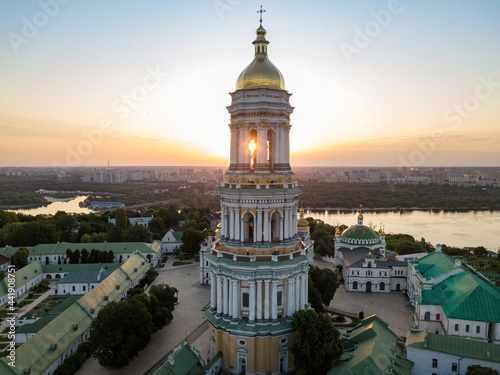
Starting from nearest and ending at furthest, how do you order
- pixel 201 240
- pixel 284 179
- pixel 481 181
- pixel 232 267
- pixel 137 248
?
pixel 232 267 < pixel 284 179 < pixel 137 248 < pixel 201 240 < pixel 481 181

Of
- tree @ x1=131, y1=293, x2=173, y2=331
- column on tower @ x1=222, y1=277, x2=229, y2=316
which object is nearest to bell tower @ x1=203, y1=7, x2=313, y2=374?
column on tower @ x1=222, y1=277, x2=229, y2=316

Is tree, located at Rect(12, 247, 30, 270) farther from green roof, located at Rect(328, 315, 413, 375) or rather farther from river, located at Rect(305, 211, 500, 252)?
river, located at Rect(305, 211, 500, 252)

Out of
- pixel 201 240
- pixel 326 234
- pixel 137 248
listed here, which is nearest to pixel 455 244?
pixel 326 234

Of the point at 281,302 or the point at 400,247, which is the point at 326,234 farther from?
the point at 281,302

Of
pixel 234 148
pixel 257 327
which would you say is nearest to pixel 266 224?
pixel 234 148

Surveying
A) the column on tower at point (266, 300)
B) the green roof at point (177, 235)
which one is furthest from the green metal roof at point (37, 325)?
the green roof at point (177, 235)

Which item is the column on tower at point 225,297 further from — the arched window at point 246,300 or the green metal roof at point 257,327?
the arched window at point 246,300

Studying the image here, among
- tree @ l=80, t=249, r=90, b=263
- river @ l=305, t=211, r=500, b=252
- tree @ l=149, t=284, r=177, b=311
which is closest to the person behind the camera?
tree @ l=149, t=284, r=177, b=311
